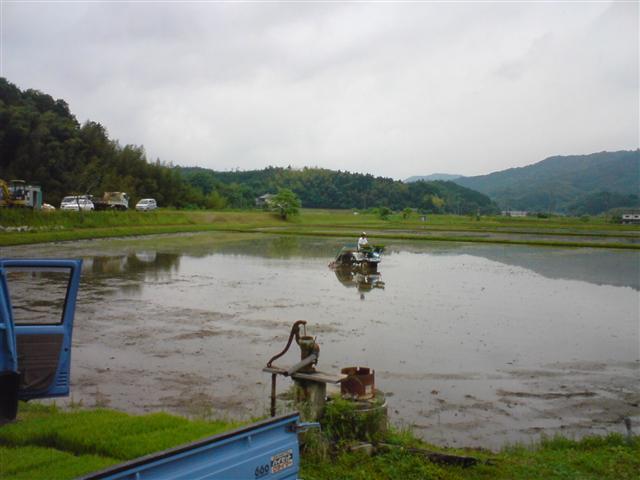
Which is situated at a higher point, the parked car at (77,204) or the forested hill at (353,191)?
the forested hill at (353,191)

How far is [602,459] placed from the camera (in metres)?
6.01

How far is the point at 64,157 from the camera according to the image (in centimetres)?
5669

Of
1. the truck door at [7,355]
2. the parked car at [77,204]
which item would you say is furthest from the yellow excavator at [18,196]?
the truck door at [7,355]

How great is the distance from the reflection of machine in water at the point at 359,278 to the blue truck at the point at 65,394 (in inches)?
467

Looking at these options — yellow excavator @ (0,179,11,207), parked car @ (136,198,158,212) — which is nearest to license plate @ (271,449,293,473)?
yellow excavator @ (0,179,11,207)

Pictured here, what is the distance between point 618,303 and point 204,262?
54.3 ft

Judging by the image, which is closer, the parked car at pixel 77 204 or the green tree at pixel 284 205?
the parked car at pixel 77 204

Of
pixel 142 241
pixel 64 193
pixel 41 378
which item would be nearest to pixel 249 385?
pixel 41 378

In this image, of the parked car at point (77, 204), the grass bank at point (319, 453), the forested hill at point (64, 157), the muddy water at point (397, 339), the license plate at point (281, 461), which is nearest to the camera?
the license plate at point (281, 461)

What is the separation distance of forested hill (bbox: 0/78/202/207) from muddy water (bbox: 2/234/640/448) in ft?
108

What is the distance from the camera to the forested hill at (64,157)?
177 ft

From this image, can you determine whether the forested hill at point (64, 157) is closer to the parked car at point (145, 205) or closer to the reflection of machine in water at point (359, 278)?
the parked car at point (145, 205)

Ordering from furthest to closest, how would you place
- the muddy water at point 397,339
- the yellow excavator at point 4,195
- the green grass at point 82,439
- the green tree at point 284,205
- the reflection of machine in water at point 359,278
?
1. the green tree at point 284,205
2. the yellow excavator at point 4,195
3. the reflection of machine in water at point 359,278
4. the muddy water at point 397,339
5. the green grass at point 82,439

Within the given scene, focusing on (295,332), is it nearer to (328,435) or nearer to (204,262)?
(328,435)
